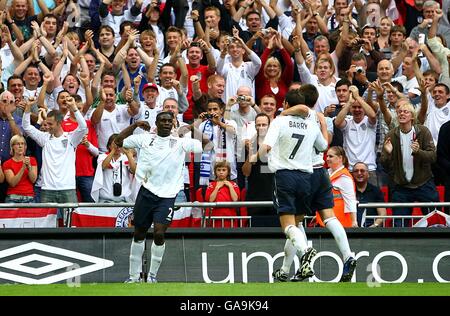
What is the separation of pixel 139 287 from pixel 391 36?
9.80 metres

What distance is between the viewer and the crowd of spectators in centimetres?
1930

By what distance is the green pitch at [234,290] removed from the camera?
1330cm

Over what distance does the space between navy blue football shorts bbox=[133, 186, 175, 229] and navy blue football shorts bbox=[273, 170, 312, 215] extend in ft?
5.99

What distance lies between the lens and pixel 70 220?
18.0 metres

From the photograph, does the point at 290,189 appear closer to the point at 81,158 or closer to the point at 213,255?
the point at 213,255

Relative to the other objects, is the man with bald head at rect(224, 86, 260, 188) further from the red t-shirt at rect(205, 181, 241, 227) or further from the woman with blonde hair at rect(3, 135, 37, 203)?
the woman with blonde hair at rect(3, 135, 37, 203)

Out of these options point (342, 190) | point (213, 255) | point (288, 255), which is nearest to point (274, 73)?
point (342, 190)

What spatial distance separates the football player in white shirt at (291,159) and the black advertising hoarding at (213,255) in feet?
9.77

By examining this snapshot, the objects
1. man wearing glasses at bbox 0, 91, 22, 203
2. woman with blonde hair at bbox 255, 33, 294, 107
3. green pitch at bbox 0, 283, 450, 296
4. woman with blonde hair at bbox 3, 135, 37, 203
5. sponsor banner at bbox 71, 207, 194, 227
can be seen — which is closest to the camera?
green pitch at bbox 0, 283, 450, 296

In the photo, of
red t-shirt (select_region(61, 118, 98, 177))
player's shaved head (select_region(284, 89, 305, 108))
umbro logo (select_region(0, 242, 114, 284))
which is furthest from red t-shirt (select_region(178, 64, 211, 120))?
player's shaved head (select_region(284, 89, 305, 108))

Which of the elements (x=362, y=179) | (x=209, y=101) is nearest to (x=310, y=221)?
(x=362, y=179)

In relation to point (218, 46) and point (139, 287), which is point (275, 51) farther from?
point (139, 287)

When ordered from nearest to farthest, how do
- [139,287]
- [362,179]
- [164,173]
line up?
[139,287]
[164,173]
[362,179]

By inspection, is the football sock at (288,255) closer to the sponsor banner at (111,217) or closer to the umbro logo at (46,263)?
the sponsor banner at (111,217)
